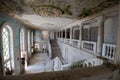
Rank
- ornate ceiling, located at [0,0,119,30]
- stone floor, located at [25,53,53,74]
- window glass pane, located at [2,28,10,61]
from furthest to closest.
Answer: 1. stone floor, located at [25,53,53,74]
2. window glass pane, located at [2,28,10,61]
3. ornate ceiling, located at [0,0,119,30]

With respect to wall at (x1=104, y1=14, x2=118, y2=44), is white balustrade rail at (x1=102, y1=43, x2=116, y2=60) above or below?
below

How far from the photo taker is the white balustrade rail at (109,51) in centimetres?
314

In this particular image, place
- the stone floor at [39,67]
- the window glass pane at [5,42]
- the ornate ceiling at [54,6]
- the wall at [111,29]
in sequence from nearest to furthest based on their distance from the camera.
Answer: the ornate ceiling at [54,6] → the wall at [111,29] → the window glass pane at [5,42] → the stone floor at [39,67]

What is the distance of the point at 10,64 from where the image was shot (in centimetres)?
515

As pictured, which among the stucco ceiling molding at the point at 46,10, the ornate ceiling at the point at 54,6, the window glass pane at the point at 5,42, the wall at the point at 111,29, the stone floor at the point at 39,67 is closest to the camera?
the ornate ceiling at the point at 54,6

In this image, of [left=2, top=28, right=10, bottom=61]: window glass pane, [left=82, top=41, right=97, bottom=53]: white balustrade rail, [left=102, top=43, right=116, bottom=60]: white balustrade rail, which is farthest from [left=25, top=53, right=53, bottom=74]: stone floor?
[left=102, top=43, right=116, bottom=60]: white balustrade rail

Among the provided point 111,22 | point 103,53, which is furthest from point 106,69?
point 111,22

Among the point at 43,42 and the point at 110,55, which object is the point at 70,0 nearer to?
the point at 110,55

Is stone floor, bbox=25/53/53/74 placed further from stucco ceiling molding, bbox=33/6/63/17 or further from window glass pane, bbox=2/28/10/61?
stucco ceiling molding, bbox=33/6/63/17

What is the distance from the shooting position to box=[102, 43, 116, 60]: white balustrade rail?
3.14m

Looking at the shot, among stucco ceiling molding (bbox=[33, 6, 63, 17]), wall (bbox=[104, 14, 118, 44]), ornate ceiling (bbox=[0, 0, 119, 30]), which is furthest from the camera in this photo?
wall (bbox=[104, 14, 118, 44])

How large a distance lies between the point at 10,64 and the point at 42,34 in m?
10.4

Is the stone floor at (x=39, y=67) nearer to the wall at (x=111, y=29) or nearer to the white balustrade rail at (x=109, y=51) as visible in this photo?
the white balustrade rail at (x=109, y=51)

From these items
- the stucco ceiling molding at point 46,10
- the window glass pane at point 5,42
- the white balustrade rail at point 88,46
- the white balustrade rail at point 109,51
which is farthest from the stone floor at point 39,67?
the stucco ceiling molding at point 46,10
